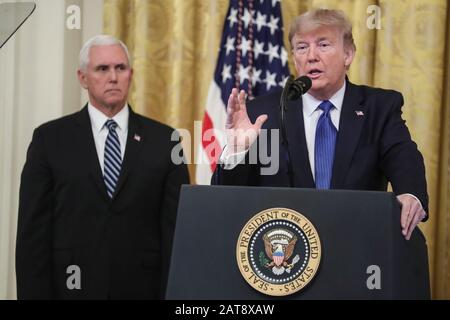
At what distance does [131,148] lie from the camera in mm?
3316

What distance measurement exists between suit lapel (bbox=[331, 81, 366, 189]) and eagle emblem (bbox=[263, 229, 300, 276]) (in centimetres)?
62

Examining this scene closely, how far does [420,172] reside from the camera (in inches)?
93.6

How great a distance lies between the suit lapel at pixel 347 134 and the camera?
244 cm

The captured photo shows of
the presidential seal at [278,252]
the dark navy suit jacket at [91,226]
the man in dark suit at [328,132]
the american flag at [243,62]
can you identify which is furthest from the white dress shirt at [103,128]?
the presidential seal at [278,252]

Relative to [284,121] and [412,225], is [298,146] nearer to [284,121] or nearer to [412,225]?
[284,121]

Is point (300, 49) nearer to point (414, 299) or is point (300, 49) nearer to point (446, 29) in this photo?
point (414, 299)

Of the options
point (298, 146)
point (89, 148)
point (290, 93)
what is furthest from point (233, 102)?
point (89, 148)

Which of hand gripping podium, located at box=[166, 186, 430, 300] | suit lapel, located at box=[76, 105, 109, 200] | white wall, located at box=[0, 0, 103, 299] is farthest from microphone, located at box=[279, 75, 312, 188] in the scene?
white wall, located at box=[0, 0, 103, 299]

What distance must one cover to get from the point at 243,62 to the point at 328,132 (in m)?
1.66

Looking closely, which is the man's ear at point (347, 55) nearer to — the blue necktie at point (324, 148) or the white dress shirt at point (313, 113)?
the white dress shirt at point (313, 113)

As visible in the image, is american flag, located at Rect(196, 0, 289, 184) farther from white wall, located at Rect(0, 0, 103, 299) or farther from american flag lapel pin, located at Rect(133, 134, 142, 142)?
white wall, located at Rect(0, 0, 103, 299)

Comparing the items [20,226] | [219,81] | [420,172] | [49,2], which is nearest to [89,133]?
[20,226]

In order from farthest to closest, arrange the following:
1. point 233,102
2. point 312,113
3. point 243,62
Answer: point 243,62, point 312,113, point 233,102
